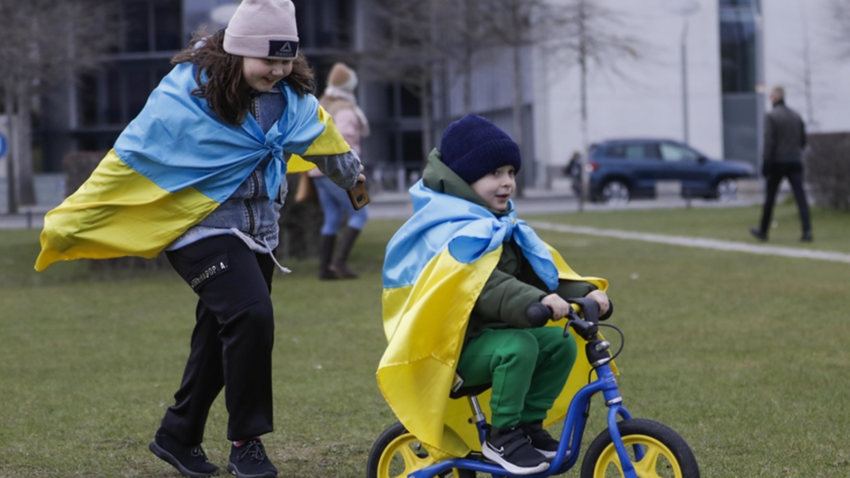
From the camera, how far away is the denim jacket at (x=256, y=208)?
13.1ft


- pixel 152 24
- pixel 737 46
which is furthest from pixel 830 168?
pixel 152 24

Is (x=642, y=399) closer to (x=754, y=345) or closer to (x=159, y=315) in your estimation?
(x=754, y=345)

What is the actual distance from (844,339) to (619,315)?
168 cm

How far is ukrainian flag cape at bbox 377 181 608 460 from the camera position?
11.1 feet

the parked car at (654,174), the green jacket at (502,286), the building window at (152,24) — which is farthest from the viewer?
the building window at (152,24)

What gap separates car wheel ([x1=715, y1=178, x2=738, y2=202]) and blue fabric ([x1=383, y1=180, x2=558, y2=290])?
26009 mm

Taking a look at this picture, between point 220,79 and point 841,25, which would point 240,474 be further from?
point 841,25

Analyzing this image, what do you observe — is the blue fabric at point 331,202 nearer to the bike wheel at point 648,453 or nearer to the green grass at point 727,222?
the green grass at point 727,222

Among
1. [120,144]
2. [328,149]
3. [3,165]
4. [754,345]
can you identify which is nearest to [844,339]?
[754,345]

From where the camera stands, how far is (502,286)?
3.35 meters

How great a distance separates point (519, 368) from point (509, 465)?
0.30 metres

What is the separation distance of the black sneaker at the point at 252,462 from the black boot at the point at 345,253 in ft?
20.7

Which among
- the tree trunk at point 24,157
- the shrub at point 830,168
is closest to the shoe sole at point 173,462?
the shrub at point 830,168

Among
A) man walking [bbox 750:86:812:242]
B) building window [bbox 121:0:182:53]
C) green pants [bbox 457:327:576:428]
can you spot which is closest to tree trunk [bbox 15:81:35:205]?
building window [bbox 121:0:182:53]
